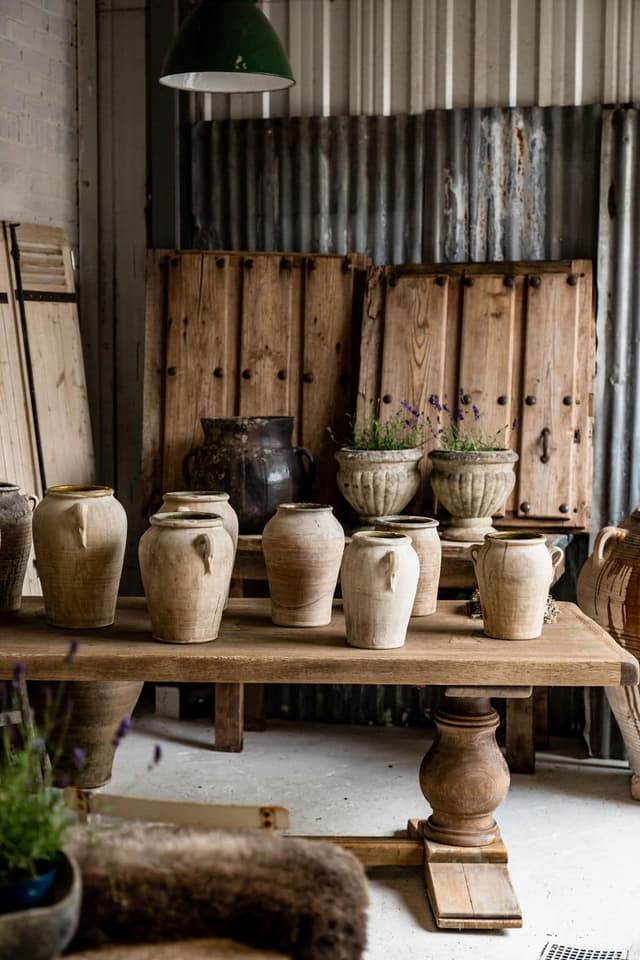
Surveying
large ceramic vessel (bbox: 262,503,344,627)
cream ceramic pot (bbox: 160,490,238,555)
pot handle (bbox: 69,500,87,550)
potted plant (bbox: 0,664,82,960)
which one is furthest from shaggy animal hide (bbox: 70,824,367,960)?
cream ceramic pot (bbox: 160,490,238,555)

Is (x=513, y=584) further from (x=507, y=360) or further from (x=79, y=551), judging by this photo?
(x=507, y=360)

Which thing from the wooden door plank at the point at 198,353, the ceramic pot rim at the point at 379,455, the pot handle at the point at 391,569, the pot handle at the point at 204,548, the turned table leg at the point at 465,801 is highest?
the wooden door plank at the point at 198,353

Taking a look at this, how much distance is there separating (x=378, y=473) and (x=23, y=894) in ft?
10.6

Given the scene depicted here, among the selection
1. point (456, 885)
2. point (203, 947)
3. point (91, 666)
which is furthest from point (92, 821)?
point (456, 885)

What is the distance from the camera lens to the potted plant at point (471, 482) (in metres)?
4.84

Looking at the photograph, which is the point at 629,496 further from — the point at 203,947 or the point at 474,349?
the point at 203,947

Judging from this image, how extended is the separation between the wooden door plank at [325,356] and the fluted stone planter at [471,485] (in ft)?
2.28

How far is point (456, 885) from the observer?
3771 mm

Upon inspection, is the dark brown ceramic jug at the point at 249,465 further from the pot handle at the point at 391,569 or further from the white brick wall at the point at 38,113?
the pot handle at the point at 391,569

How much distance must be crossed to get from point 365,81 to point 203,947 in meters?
4.48

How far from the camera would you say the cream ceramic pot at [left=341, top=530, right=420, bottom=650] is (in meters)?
3.35

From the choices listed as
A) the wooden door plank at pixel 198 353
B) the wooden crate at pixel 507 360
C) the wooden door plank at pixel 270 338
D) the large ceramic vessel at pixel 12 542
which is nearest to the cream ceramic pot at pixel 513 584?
the large ceramic vessel at pixel 12 542

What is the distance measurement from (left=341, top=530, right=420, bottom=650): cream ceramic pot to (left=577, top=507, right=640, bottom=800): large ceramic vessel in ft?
4.96

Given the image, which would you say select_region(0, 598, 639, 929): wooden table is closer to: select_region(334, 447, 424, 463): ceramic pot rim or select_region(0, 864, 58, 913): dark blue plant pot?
select_region(334, 447, 424, 463): ceramic pot rim
